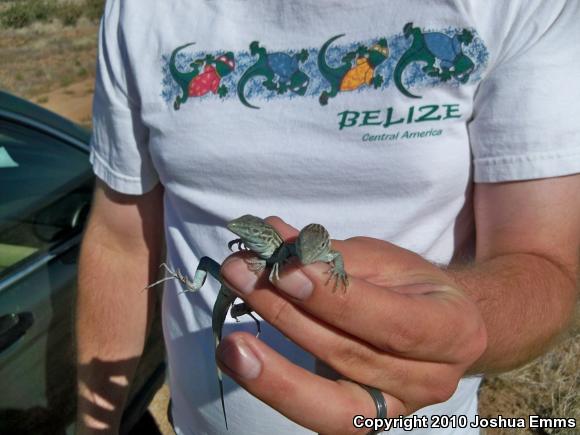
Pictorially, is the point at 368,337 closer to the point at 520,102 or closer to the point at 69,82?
the point at 520,102

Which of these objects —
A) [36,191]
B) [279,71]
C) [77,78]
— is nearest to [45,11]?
[77,78]

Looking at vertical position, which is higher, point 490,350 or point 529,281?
point 529,281

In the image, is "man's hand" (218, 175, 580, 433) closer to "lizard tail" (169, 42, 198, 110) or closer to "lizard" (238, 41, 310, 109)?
"lizard" (238, 41, 310, 109)

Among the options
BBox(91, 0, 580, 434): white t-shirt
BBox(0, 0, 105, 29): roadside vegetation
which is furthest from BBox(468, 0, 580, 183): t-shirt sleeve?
BBox(0, 0, 105, 29): roadside vegetation

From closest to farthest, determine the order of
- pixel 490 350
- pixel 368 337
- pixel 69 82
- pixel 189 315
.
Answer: pixel 368 337 < pixel 490 350 < pixel 189 315 < pixel 69 82

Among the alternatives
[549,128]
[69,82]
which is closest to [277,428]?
[549,128]

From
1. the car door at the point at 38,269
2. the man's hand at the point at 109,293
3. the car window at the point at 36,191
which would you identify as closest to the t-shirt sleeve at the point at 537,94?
the man's hand at the point at 109,293

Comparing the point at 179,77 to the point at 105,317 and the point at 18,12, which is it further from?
the point at 18,12
